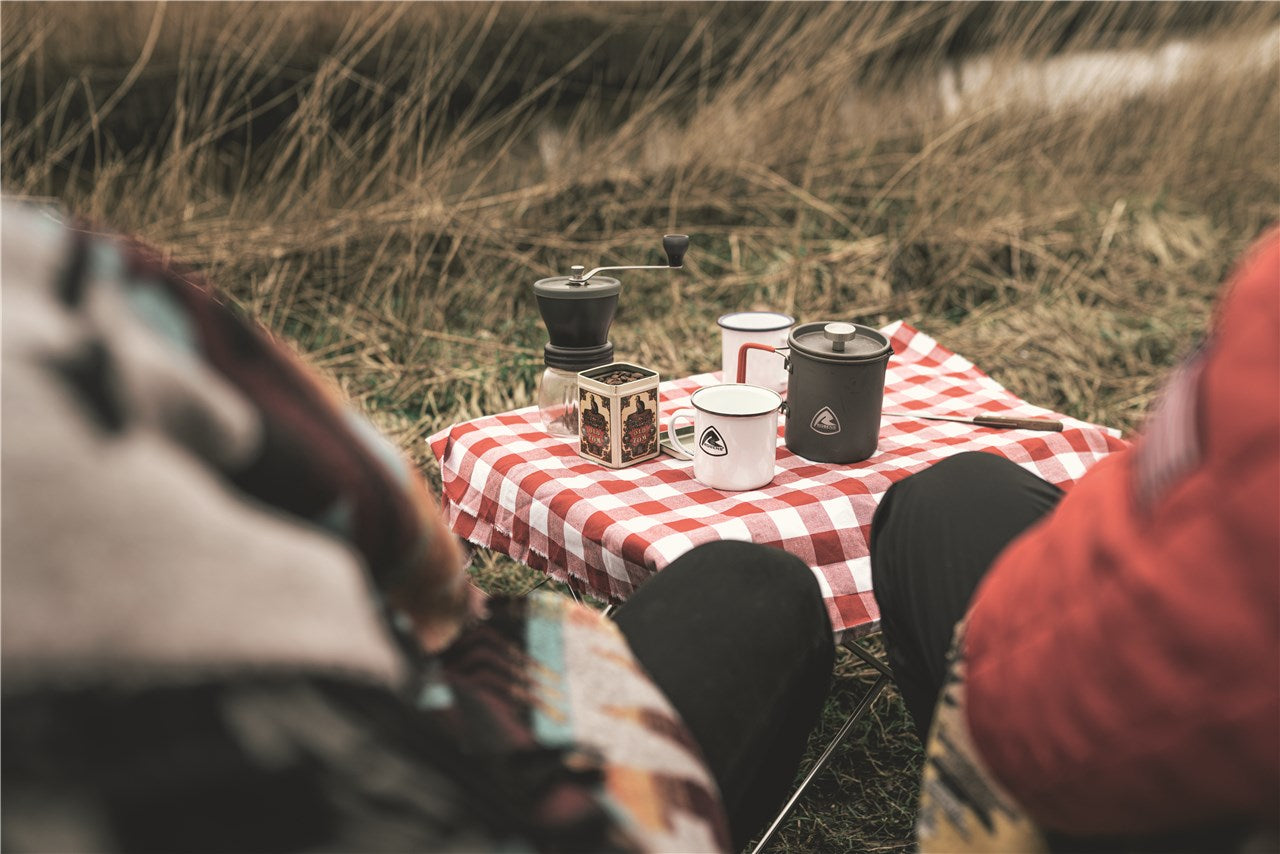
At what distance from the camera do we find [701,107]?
11.0ft

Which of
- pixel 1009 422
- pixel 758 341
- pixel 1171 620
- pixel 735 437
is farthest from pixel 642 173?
pixel 1171 620

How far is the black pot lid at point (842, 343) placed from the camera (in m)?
1.18

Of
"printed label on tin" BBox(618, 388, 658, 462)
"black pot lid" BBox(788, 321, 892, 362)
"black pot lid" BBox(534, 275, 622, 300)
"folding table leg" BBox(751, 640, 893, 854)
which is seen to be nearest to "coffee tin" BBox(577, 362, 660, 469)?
"printed label on tin" BBox(618, 388, 658, 462)

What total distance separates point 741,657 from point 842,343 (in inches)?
23.6

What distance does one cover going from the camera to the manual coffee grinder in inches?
50.4

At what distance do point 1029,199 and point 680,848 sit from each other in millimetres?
3651

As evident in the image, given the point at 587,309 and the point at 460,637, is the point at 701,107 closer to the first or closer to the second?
the point at 587,309

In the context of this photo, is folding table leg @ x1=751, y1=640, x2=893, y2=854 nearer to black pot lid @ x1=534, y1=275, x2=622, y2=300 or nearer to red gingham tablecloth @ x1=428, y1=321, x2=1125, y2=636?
red gingham tablecloth @ x1=428, y1=321, x2=1125, y2=636

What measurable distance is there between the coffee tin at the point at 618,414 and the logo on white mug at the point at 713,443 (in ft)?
0.37

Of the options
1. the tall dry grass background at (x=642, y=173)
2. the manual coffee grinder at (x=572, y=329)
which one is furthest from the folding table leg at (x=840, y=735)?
the tall dry grass background at (x=642, y=173)

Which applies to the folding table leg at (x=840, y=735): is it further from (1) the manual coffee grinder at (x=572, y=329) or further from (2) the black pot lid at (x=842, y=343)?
(1) the manual coffee grinder at (x=572, y=329)

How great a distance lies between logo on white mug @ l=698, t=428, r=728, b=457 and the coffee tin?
0.11 metres

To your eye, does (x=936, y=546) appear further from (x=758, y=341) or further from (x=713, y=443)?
(x=758, y=341)

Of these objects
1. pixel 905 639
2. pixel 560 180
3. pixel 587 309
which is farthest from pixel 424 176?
pixel 905 639
